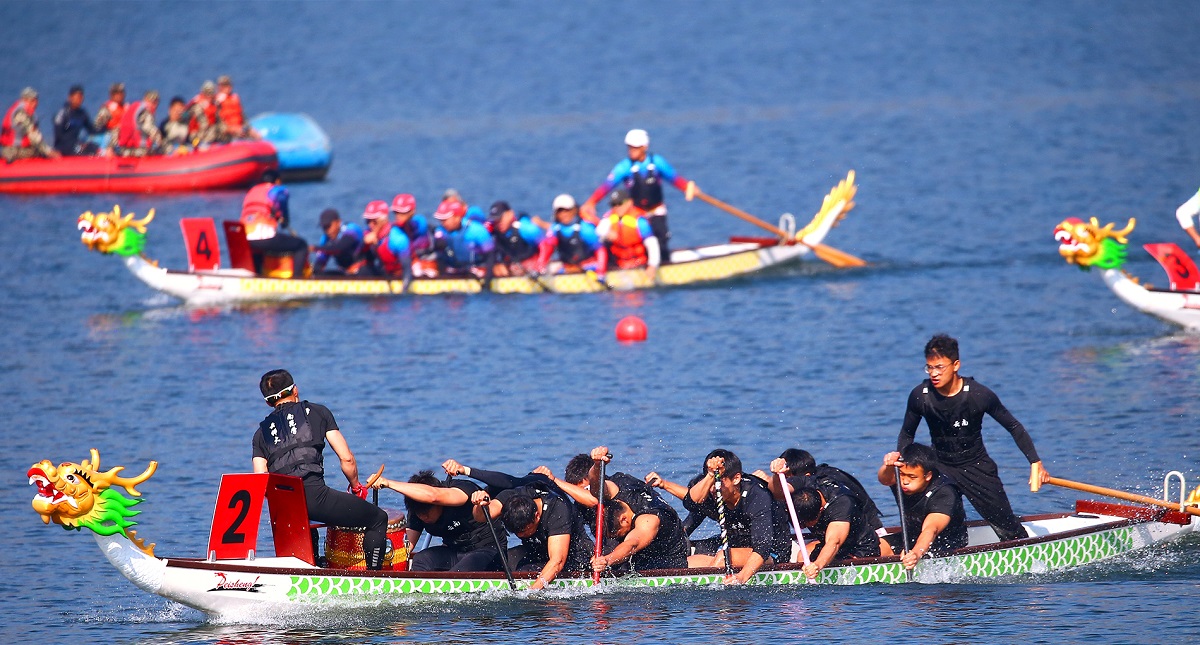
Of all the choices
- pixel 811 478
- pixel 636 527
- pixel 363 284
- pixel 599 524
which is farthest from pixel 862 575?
pixel 363 284

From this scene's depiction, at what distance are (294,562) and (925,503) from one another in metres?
5.19

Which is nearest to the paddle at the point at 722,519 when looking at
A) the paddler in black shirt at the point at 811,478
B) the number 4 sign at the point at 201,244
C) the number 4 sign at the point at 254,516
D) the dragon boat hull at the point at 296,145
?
the paddler in black shirt at the point at 811,478

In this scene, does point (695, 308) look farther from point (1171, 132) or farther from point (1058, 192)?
point (1171, 132)

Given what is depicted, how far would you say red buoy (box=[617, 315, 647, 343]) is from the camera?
24.3m

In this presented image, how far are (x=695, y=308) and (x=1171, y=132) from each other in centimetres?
2283

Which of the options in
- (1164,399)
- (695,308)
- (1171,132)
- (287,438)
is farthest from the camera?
(1171,132)

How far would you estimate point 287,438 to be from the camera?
12.6m

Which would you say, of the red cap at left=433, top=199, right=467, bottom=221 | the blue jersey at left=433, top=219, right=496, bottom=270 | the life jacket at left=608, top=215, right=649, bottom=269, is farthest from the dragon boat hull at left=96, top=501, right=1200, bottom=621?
the red cap at left=433, top=199, right=467, bottom=221

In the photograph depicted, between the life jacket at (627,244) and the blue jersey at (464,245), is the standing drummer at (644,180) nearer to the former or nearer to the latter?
the life jacket at (627,244)

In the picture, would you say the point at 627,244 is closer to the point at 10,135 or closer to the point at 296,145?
the point at 296,145

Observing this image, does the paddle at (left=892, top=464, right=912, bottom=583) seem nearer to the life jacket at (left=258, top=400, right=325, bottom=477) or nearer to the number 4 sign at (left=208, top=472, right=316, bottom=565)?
the life jacket at (left=258, top=400, right=325, bottom=477)

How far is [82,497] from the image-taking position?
11711 mm

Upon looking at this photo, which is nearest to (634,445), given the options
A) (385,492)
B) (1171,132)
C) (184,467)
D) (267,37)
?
(385,492)

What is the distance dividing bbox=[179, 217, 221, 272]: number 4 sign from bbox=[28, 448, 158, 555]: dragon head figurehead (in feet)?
47.0
